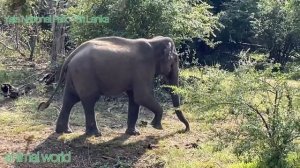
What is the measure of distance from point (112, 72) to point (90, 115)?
737mm

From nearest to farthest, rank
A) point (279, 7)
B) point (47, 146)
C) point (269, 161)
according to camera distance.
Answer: point (269, 161) → point (47, 146) → point (279, 7)

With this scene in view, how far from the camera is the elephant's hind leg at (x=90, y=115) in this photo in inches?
321

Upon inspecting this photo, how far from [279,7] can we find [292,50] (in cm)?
181

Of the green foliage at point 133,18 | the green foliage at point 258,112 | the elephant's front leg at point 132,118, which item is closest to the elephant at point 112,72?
the elephant's front leg at point 132,118

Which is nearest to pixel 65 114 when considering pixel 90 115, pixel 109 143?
pixel 90 115

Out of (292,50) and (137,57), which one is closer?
(137,57)

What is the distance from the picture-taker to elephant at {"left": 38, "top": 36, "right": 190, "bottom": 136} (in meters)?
8.12

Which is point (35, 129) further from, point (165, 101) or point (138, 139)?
point (165, 101)

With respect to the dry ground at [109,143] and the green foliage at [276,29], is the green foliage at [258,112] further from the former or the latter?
the green foliage at [276,29]

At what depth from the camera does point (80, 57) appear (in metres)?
8.15

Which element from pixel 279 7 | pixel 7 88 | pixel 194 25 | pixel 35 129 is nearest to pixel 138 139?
pixel 35 129

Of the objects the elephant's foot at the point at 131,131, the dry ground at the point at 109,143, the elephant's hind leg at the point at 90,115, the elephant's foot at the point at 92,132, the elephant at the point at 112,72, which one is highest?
the elephant at the point at 112,72

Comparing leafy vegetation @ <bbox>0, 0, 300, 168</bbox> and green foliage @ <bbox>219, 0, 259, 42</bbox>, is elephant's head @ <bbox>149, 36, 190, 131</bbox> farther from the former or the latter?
green foliage @ <bbox>219, 0, 259, 42</bbox>

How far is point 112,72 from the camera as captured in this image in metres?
8.27
